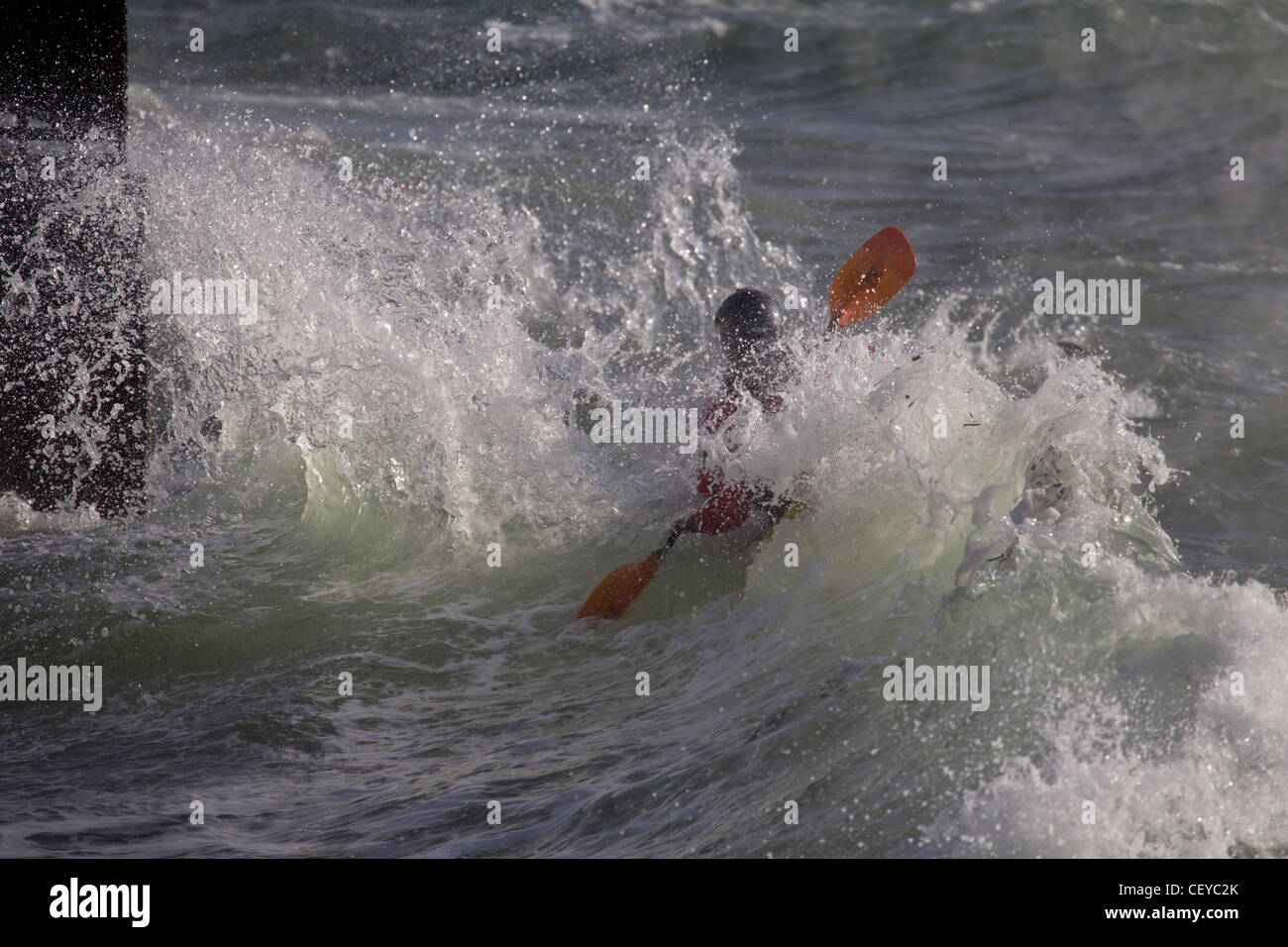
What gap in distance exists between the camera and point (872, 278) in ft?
17.1

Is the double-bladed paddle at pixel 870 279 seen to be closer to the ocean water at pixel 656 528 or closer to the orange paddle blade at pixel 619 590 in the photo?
the orange paddle blade at pixel 619 590

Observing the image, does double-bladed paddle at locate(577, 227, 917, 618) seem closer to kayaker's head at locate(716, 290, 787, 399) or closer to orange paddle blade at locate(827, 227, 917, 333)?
orange paddle blade at locate(827, 227, 917, 333)

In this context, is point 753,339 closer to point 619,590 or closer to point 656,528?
point 656,528

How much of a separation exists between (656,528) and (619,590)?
696 mm

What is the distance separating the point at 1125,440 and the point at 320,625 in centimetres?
317

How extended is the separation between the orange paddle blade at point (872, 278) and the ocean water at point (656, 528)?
0.22 meters

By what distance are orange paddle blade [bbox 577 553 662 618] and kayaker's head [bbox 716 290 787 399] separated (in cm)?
86

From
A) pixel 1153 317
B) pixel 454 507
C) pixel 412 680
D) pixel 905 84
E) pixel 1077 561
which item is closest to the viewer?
pixel 1077 561

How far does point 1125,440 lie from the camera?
3910 millimetres

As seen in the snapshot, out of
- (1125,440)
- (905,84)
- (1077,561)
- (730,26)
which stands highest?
(730,26)

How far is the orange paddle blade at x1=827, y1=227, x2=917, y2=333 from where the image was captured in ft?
16.8

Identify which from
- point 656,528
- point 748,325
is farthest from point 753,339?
point 656,528
